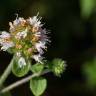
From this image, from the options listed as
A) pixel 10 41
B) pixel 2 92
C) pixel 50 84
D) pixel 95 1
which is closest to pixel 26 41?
pixel 10 41

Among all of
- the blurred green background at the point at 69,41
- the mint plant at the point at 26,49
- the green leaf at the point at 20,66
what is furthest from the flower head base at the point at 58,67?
the blurred green background at the point at 69,41

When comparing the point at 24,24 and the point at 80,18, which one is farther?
the point at 80,18

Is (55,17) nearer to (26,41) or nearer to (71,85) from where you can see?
(71,85)

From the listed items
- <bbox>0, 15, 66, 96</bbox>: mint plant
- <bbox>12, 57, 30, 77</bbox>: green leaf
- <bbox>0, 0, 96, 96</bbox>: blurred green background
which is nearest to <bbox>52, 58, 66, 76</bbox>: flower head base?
<bbox>0, 15, 66, 96</bbox>: mint plant

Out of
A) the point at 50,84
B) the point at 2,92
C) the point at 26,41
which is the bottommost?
the point at 2,92

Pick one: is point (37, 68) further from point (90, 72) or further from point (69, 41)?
point (69, 41)

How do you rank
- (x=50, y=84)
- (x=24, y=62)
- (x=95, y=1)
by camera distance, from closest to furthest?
(x=24, y=62) < (x=95, y=1) < (x=50, y=84)

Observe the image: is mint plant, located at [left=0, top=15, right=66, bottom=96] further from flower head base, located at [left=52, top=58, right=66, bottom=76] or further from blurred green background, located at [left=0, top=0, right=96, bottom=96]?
blurred green background, located at [left=0, top=0, right=96, bottom=96]

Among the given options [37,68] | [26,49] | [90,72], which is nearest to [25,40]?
[26,49]
